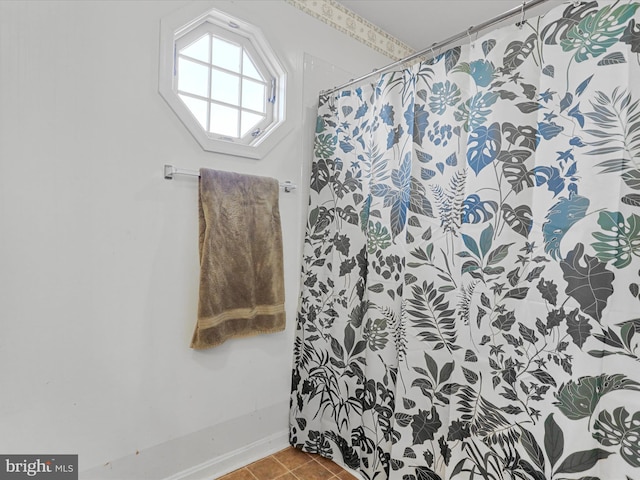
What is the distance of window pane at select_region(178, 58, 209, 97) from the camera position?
1511mm

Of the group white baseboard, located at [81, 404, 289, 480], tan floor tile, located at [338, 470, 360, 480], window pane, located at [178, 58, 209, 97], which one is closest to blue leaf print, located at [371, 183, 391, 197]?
window pane, located at [178, 58, 209, 97]

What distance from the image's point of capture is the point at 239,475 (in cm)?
164

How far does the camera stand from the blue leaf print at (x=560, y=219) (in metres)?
0.99

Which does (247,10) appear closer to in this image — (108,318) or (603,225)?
(108,318)

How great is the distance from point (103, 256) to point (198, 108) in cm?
76

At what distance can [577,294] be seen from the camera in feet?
3.25

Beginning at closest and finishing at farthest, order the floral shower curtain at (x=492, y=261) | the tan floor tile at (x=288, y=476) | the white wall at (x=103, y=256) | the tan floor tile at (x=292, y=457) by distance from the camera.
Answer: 1. the floral shower curtain at (x=492, y=261)
2. the white wall at (x=103, y=256)
3. the tan floor tile at (x=288, y=476)
4. the tan floor tile at (x=292, y=457)

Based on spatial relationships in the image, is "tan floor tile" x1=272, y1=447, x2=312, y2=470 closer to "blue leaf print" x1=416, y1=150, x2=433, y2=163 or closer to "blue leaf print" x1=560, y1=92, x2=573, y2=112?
"blue leaf print" x1=416, y1=150, x2=433, y2=163

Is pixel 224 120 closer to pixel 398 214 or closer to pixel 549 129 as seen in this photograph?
pixel 398 214

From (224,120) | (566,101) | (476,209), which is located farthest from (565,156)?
(224,120)

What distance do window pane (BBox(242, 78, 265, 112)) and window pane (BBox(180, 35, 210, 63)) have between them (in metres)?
0.20

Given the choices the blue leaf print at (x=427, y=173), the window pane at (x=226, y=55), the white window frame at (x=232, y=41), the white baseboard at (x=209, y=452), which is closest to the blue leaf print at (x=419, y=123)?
the blue leaf print at (x=427, y=173)

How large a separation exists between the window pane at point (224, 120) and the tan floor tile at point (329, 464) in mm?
1708

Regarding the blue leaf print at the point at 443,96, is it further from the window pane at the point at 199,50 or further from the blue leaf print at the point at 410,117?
the window pane at the point at 199,50
